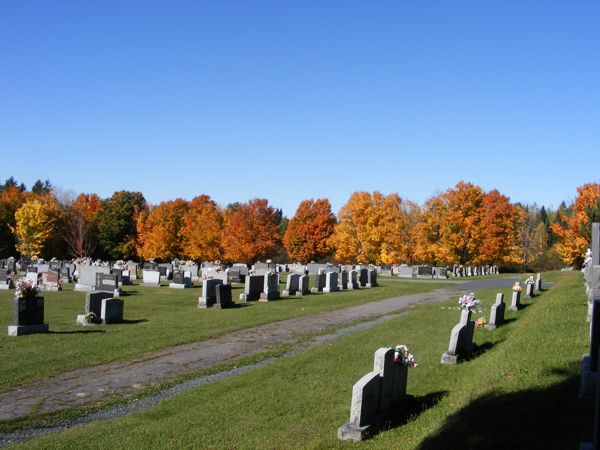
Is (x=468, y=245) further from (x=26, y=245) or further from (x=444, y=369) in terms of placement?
(x=26, y=245)

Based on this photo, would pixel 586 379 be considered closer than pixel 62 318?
Yes

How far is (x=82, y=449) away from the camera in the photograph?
23.4 ft

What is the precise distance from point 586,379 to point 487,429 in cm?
161

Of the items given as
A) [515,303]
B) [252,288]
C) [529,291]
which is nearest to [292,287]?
[252,288]

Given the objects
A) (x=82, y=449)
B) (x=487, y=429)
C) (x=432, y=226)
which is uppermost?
(x=432, y=226)

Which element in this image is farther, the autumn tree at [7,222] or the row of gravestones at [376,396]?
the autumn tree at [7,222]

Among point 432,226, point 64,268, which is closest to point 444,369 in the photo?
point 64,268

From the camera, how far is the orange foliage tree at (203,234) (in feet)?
215

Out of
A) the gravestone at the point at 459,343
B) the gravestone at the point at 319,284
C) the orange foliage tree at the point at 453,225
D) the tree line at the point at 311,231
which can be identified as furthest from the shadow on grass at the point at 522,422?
the orange foliage tree at the point at 453,225

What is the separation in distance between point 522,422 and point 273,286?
850 inches

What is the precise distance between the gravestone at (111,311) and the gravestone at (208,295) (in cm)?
546

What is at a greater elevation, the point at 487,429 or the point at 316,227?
the point at 316,227

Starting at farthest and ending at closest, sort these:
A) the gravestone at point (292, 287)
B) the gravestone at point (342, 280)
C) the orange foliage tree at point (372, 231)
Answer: the orange foliage tree at point (372, 231)
the gravestone at point (342, 280)
the gravestone at point (292, 287)

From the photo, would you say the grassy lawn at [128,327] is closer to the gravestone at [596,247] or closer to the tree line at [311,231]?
the gravestone at [596,247]
